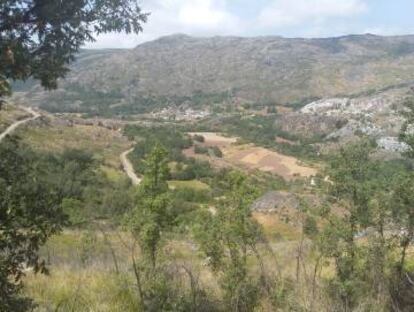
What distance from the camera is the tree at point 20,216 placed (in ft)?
20.0

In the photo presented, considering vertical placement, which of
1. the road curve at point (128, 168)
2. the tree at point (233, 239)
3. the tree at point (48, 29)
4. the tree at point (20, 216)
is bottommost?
the road curve at point (128, 168)

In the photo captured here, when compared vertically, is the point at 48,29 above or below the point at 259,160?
above

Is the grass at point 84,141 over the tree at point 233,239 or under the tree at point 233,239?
under

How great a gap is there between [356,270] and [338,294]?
662mm

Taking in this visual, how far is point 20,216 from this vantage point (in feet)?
20.6

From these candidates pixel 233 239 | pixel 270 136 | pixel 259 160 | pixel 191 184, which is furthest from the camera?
pixel 270 136

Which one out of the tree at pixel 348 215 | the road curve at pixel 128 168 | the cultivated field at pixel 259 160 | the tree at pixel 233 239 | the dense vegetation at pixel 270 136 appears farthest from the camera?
the dense vegetation at pixel 270 136

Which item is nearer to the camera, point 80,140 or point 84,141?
point 80,140

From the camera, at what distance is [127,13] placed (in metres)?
6.86

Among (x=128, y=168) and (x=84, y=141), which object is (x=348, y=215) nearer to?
(x=128, y=168)

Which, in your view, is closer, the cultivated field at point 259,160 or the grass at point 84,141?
the grass at point 84,141

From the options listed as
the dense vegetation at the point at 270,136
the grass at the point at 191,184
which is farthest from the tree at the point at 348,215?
the dense vegetation at the point at 270,136

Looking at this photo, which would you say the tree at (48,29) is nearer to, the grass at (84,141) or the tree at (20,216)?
the tree at (20,216)

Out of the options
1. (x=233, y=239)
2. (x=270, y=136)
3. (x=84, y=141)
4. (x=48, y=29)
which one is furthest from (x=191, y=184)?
(x=48, y=29)
